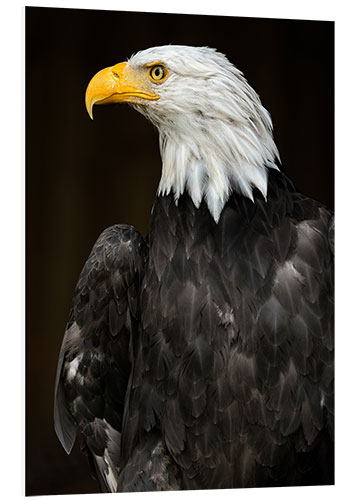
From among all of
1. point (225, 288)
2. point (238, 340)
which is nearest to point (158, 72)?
point (225, 288)

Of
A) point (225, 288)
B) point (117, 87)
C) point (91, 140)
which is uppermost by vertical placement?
point (117, 87)

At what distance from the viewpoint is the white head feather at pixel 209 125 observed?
2881 millimetres

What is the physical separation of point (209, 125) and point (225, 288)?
56cm

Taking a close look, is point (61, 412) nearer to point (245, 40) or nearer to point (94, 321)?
point (94, 321)

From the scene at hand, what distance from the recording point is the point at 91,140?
3.29 metres

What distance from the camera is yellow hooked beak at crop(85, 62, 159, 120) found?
2.91m

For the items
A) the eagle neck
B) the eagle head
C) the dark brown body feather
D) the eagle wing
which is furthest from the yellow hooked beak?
the eagle wing

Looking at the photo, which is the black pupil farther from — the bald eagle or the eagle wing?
the eagle wing

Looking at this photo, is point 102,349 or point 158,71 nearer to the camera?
point 158,71

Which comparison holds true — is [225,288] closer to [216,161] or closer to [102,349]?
[216,161]

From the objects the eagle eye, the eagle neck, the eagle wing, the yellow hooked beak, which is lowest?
the eagle wing

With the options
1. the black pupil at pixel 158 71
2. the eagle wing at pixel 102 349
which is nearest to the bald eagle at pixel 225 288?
the black pupil at pixel 158 71

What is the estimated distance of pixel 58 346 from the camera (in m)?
3.36

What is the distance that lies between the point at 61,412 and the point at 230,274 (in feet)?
3.04
